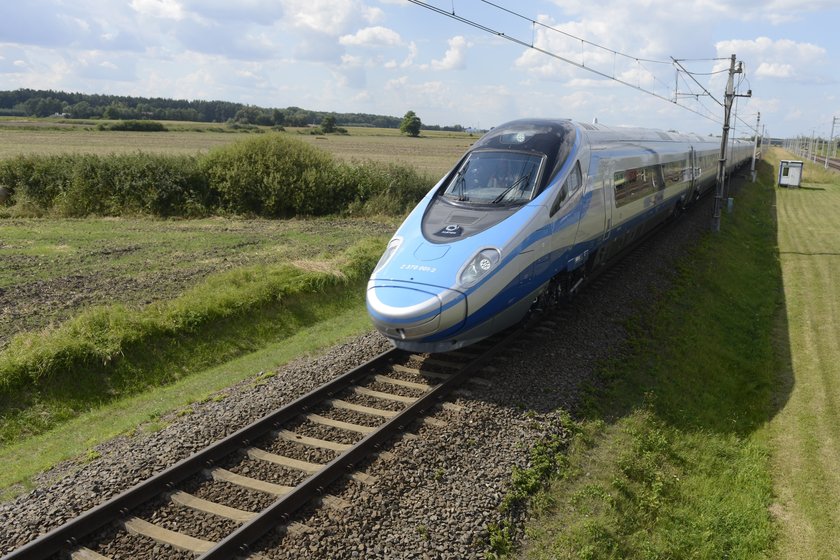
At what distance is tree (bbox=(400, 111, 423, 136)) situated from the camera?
109m

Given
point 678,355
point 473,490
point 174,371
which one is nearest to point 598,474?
point 473,490

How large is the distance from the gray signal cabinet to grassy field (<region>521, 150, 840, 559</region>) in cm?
3758

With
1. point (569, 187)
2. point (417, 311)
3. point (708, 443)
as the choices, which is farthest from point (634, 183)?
point (417, 311)

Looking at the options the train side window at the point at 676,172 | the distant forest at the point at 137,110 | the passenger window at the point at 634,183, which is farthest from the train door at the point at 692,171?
the distant forest at the point at 137,110

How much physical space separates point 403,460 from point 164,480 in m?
2.55

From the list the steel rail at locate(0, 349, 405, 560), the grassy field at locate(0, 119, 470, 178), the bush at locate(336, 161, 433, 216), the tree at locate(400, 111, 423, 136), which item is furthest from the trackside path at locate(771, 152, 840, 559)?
the tree at locate(400, 111, 423, 136)

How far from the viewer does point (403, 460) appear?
700 cm

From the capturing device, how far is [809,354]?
13523mm

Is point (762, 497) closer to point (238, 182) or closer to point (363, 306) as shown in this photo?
point (363, 306)

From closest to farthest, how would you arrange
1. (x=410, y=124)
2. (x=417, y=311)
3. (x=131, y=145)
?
(x=417, y=311), (x=131, y=145), (x=410, y=124)

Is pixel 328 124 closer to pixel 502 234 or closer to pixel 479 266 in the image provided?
pixel 502 234

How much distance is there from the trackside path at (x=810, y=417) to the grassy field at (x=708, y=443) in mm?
25

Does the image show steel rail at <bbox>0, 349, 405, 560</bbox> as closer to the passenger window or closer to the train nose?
the train nose

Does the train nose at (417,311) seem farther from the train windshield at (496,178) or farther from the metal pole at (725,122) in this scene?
the metal pole at (725,122)
